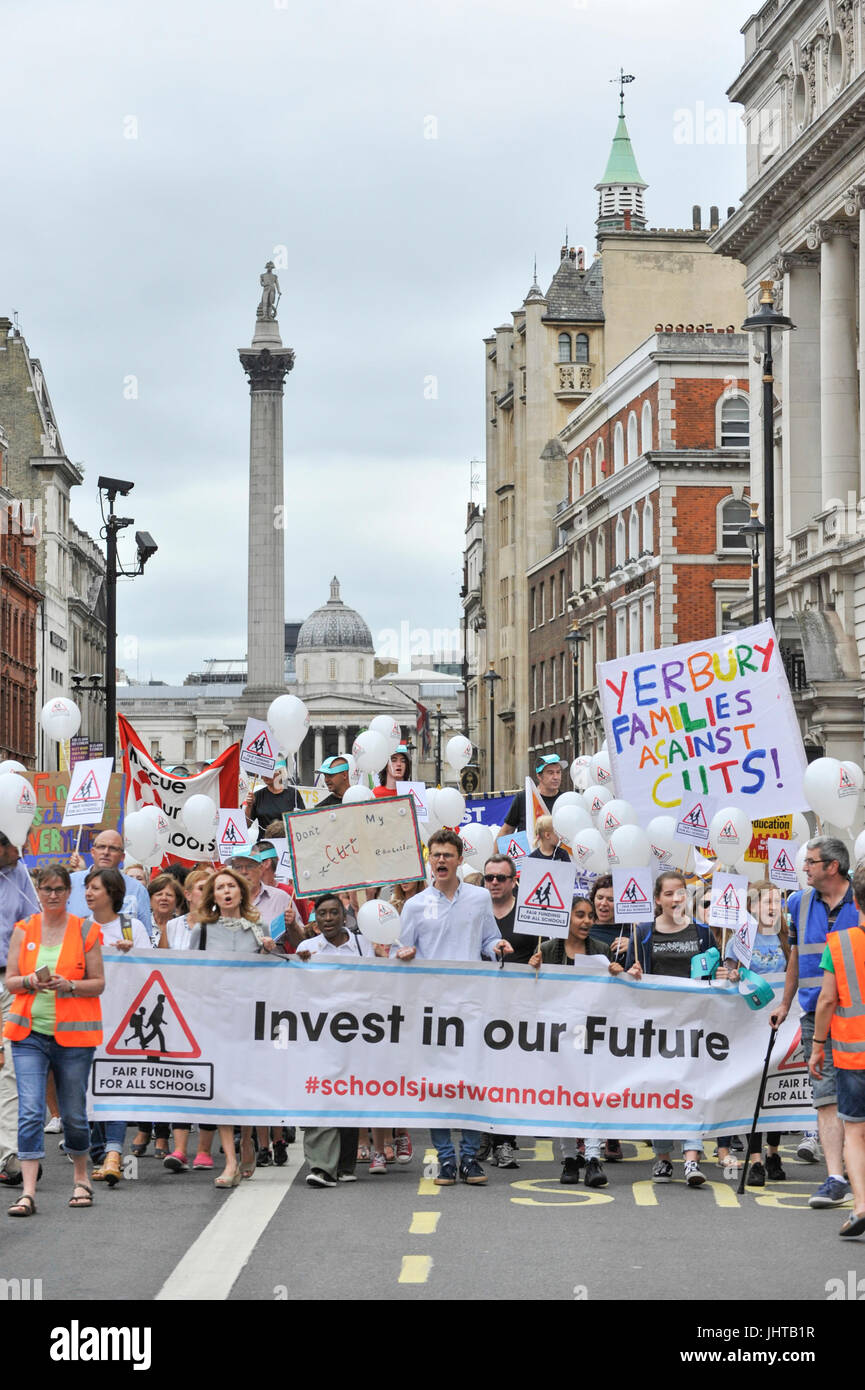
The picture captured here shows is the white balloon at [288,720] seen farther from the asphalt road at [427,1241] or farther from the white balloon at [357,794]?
the asphalt road at [427,1241]

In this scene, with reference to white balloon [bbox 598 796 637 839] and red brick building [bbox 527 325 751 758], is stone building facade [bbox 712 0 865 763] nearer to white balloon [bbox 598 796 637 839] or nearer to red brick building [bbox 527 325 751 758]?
red brick building [bbox 527 325 751 758]

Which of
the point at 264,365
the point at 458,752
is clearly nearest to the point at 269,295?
the point at 264,365

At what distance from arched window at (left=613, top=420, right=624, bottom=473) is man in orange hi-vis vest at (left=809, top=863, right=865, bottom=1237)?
53341 millimetres

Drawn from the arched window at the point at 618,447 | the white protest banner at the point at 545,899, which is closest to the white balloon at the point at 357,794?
the white protest banner at the point at 545,899

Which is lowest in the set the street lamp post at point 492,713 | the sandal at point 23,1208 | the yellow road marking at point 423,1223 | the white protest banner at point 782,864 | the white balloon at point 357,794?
the yellow road marking at point 423,1223

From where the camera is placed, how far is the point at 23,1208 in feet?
36.9

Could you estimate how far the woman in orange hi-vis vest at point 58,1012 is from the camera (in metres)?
11.7

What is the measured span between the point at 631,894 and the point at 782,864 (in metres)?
2.23

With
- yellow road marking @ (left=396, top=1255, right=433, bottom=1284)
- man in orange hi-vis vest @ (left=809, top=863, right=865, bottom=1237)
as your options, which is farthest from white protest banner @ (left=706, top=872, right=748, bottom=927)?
yellow road marking @ (left=396, top=1255, right=433, bottom=1284)

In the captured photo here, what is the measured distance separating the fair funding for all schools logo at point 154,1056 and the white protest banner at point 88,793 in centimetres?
307

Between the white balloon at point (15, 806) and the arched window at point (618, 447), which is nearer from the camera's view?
the white balloon at point (15, 806)

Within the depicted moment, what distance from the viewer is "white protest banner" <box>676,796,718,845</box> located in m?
16.1

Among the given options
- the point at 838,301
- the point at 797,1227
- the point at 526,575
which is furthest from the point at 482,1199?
the point at 526,575

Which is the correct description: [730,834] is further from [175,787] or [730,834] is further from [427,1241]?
[175,787]
